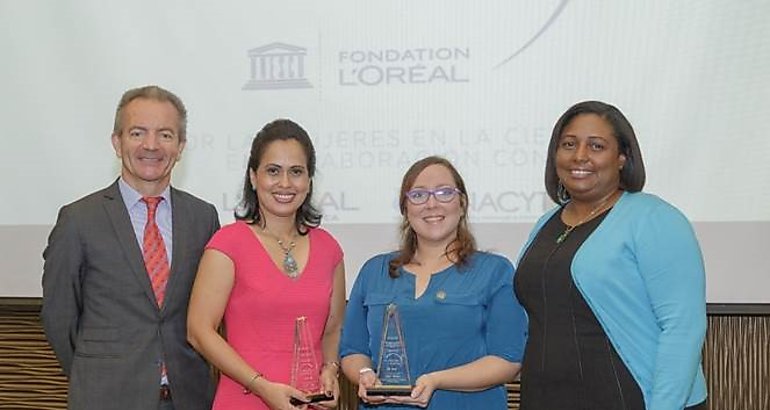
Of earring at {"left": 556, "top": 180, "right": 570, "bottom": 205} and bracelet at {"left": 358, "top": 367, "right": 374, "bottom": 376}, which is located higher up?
earring at {"left": 556, "top": 180, "right": 570, "bottom": 205}

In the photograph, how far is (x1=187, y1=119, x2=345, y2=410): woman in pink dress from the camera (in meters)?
2.37

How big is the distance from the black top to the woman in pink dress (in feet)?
1.67

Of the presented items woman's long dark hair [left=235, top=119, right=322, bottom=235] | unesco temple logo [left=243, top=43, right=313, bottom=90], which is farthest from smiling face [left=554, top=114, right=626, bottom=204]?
unesco temple logo [left=243, top=43, right=313, bottom=90]

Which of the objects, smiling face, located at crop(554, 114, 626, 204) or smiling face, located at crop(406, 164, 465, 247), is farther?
smiling face, located at crop(406, 164, 465, 247)

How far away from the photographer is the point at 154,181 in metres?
2.50

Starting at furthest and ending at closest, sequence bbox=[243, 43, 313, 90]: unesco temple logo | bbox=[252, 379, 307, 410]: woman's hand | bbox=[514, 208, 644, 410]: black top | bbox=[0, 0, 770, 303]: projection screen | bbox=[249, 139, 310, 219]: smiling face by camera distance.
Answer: bbox=[243, 43, 313, 90]: unesco temple logo
bbox=[0, 0, 770, 303]: projection screen
bbox=[249, 139, 310, 219]: smiling face
bbox=[252, 379, 307, 410]: woman's hand
bbox=[514, 208, 644, 410]: black top

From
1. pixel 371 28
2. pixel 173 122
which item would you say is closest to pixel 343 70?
pixel 371 28

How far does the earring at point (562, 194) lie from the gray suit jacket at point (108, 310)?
3.23 ft

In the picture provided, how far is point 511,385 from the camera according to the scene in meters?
3.68

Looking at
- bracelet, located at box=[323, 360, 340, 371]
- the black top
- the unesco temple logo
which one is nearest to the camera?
the black top

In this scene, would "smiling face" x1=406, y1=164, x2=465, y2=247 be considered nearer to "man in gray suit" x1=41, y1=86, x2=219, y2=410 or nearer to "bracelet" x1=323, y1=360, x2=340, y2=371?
"bracelet" x1=323, y1=360, x2=340, y2=371

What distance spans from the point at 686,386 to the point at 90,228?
1.47 metres

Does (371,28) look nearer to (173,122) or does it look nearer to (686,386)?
(173,122)

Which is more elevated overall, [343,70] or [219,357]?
[343,70]
